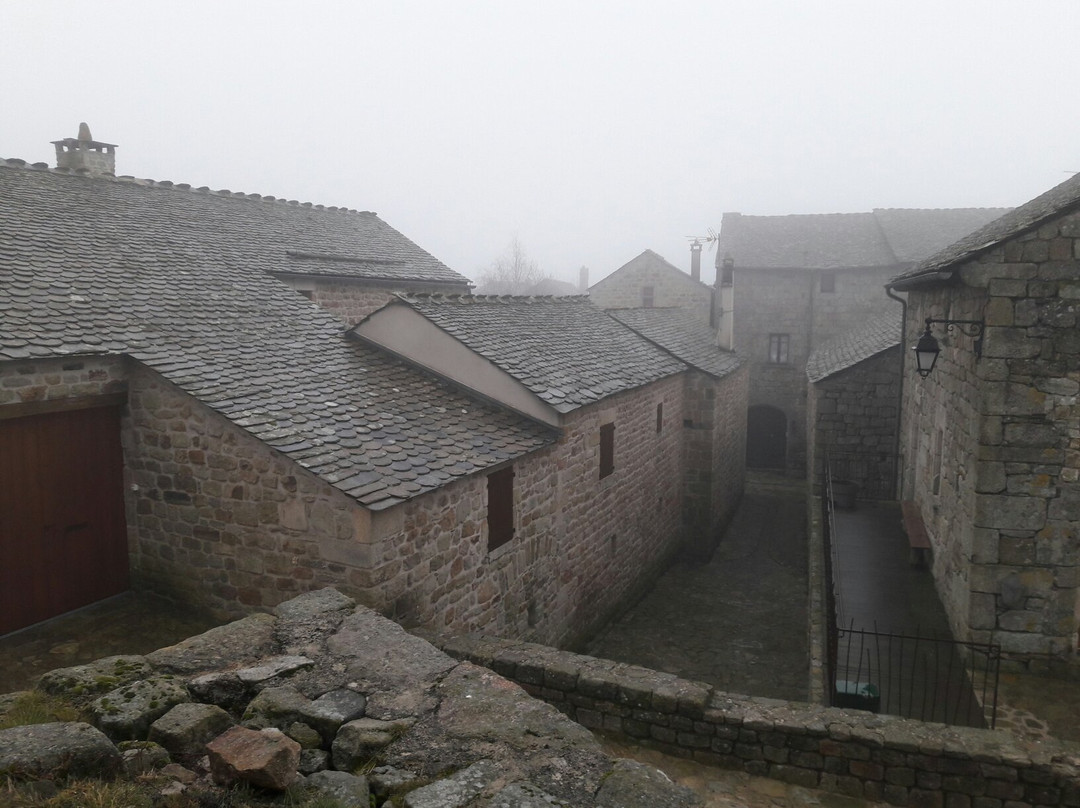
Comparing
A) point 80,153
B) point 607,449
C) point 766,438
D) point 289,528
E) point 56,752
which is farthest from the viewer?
point 766,438

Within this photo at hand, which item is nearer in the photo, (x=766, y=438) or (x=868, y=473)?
(x=868, y=473)

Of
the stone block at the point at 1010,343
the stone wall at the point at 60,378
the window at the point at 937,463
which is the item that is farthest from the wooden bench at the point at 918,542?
the stone wall at the point at 60,378

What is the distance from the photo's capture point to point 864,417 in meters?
16.2

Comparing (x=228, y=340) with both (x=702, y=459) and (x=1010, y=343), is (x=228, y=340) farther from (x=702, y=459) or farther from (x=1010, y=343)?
(x=702, y=459)

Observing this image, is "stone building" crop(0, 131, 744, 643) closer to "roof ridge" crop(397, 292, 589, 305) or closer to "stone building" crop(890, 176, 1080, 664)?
"roof ridge" crop(397, 292, 589, 305)

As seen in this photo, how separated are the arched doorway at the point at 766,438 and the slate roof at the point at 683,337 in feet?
18.6

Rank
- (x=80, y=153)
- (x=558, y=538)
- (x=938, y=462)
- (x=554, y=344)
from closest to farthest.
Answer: (x=938, y=462), (x=558, y=538), (x=554, y=344), (x=80, y=153)

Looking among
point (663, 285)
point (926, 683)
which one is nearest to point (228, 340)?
point (926, 683)

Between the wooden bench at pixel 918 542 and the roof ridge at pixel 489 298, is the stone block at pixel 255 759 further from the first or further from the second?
the wooden bench at pixel 918 542

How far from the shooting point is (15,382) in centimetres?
714

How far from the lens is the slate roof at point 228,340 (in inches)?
298

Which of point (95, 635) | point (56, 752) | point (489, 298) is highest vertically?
point (489, 298)

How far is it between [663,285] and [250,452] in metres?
25.1

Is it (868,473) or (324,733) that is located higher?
(324,733)
